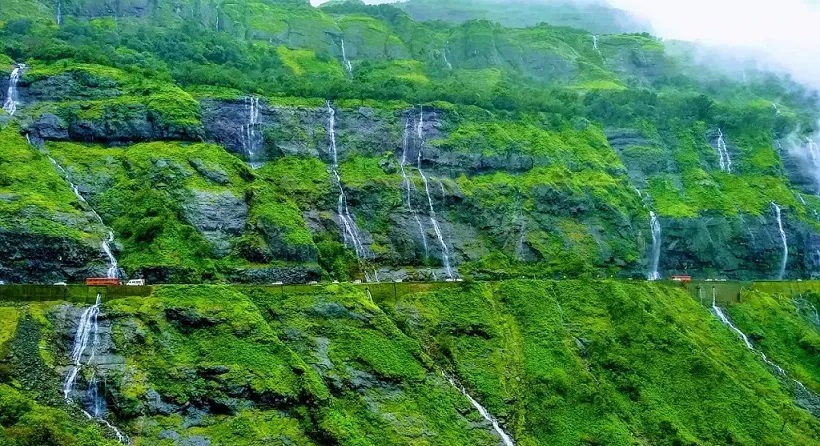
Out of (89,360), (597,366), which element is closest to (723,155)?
(597,366)

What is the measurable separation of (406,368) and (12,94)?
37.9m

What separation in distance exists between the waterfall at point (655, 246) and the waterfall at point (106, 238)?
4093 cm

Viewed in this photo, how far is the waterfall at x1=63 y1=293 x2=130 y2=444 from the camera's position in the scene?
131 ft

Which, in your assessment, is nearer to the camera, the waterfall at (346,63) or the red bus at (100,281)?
the red bus at (100,281)

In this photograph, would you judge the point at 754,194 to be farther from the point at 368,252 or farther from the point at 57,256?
the point at 57,256

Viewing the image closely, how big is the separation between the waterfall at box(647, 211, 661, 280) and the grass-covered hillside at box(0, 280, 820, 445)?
37.7 feet

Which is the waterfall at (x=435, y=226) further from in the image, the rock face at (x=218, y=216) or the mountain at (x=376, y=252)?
the rock face at (x=218, y=216)

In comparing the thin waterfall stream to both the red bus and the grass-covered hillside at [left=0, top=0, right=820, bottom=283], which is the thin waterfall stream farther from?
the red bus

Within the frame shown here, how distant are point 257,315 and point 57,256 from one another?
13.2 metres

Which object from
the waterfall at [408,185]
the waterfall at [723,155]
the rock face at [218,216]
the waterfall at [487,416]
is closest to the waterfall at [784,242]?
the waterfall at [723,155]

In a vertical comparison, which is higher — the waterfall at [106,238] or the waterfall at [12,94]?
the waterfall at [12,94]

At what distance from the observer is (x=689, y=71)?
363ft

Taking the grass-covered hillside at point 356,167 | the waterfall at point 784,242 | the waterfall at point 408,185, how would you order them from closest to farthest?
the grass-covered hillside at point 356,167, the waterfall at point 408,185, the waterfall at point 784,242

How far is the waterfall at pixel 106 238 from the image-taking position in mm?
51219
